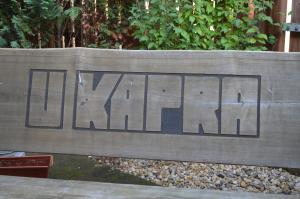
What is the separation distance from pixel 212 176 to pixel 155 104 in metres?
2.27

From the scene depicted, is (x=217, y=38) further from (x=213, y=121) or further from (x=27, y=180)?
(x=27, y=180)

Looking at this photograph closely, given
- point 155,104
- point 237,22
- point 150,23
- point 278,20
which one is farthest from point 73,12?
point 155,104

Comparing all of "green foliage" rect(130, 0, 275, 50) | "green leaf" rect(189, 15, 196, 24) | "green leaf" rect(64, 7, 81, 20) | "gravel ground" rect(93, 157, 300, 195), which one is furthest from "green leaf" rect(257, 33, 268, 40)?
"green leaf" rect(64, 7, 81, 20)

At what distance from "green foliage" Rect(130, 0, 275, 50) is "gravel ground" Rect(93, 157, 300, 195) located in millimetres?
1067

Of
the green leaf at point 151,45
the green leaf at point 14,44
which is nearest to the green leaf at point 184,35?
the green leaf at point 151,45

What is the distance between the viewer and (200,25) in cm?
414

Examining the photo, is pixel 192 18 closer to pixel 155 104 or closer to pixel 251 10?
pixel 251 10

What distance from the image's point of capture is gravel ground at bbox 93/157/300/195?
3992mm

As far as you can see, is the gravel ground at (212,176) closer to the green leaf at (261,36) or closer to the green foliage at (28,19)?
the green leaf at (261,36)

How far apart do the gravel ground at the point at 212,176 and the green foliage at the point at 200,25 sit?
3.50 ft

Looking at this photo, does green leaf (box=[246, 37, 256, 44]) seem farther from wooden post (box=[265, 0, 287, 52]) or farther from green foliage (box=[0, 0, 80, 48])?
green foliage (box=[0, 0, 80, 48])

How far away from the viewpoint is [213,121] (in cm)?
212

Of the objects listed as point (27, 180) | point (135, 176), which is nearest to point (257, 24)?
point (135, 176)

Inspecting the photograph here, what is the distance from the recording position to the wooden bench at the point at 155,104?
2082 millimetres
